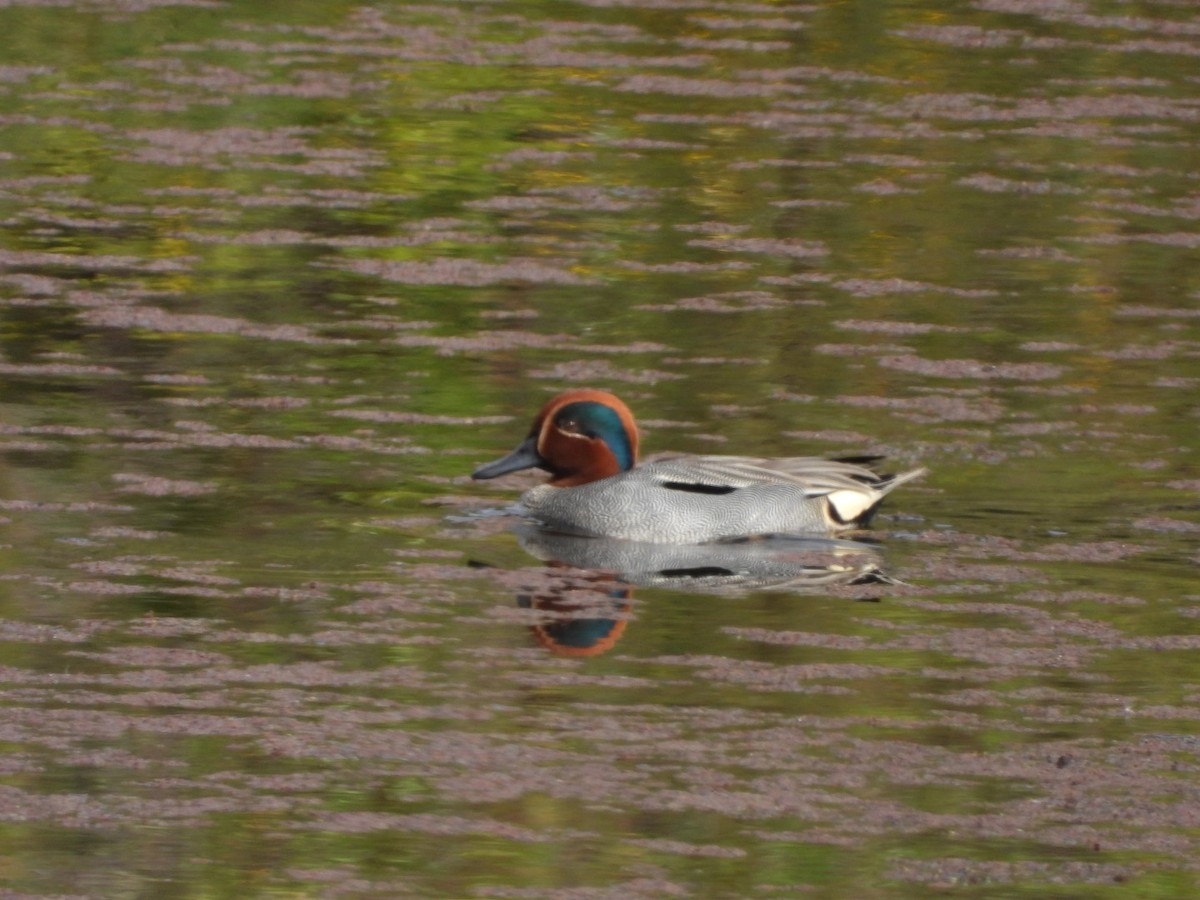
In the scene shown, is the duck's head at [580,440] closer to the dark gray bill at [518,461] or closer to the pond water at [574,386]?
the dark gray bill at [518,461]

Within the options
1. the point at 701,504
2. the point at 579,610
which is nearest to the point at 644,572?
the point at 701,504

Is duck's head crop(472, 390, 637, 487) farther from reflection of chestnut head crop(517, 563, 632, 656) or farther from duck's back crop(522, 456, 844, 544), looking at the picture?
reflection of chestnut head crop(517, 563, 632, 656)

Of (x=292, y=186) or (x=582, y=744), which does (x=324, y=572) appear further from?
(x=292, y=186)

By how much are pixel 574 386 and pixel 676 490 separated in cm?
154

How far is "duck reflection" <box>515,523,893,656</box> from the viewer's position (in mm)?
8508

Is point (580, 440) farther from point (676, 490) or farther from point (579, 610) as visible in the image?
point (579, 610)

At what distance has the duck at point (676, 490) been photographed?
381 inches

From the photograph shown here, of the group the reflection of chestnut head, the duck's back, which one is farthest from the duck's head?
the reflection of chestnut head

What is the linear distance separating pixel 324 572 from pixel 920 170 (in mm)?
7400

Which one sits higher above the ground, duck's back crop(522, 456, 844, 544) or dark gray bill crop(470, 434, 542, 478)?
dark gray bill crop(470, 434, 542, 478)

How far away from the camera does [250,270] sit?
12953 millimetres

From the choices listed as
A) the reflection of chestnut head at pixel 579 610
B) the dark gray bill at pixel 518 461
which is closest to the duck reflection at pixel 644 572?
the reflection of chestnut head at pixel 579 610

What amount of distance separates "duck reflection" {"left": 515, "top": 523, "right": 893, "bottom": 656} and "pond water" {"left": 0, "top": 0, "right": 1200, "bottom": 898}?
1.3 inches

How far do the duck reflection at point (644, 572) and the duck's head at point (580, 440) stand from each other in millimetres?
298
